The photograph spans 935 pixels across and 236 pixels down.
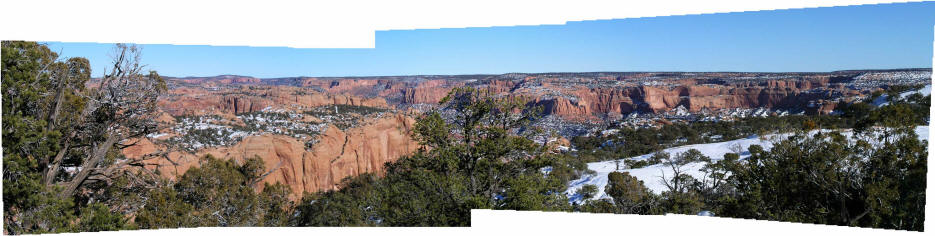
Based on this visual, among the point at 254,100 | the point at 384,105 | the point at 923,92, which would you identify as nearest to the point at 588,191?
the point at 923,92

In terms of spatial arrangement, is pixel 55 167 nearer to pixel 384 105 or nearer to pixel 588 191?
pixel 588 191

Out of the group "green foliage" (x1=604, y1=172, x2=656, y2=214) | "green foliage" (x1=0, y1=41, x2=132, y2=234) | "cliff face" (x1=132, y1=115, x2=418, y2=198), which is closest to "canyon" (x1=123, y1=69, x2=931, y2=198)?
"cliff face" (x1=132, y1=115, x2=418, y2=198)

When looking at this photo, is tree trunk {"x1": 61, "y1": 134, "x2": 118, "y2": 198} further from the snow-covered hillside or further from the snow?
the snow

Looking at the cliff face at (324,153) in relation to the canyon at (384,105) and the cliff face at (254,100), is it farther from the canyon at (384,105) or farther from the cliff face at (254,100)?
the cliff face at (254,100)

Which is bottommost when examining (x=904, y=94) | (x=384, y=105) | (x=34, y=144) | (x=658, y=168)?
(x=658, y=168)

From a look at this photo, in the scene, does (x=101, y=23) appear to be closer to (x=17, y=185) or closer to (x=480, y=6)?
(x=17, y=185)

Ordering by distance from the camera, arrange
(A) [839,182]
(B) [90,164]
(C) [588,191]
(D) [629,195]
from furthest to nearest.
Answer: (C) [588,191] < (D) [629,195] < (A) [839,182] < (B) [90,164]
